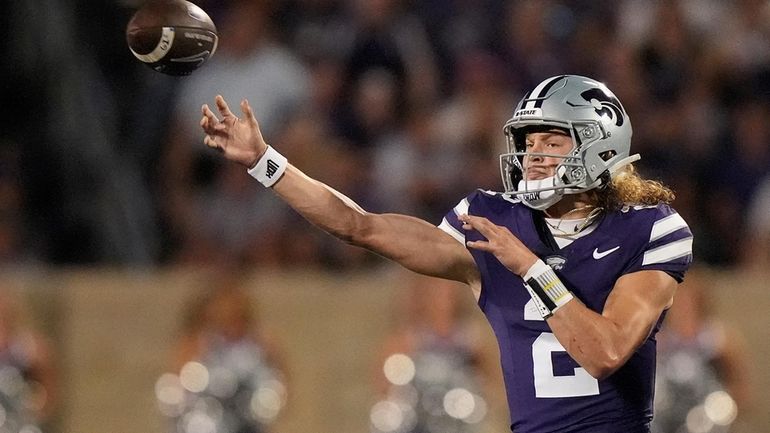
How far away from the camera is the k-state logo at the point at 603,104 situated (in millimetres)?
4086

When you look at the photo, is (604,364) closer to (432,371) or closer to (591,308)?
(591,308)

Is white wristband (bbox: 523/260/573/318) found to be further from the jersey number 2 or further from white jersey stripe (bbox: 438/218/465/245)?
white jersey stripe (bbox: 438/218/465/245)

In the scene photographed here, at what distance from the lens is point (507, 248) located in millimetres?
3668

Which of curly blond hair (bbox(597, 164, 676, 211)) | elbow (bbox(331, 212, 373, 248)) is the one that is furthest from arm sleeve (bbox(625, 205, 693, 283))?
elbow (bbox(331, 212, 373, 248))

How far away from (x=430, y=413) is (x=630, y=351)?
3.98 metres

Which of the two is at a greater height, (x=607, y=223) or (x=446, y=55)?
(x=446, y=55)

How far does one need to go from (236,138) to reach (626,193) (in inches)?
42.3

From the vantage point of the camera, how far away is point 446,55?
28.6 feet

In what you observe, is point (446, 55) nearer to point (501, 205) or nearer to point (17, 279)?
point (17, 279)

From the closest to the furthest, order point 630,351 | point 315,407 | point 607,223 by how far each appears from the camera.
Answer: point 630,351 < point 607,223 < point 315,407

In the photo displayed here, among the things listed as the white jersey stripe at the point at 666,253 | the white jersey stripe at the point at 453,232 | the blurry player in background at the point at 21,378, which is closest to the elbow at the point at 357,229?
the white jersey stripe at the point at 453,232

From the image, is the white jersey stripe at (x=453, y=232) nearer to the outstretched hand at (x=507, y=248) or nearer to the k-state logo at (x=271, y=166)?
the outstretched hand at (x=507, y=248)

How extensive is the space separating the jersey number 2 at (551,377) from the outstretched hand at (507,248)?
273 millimetres

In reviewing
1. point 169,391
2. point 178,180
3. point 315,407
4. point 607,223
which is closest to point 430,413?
point 315,407
